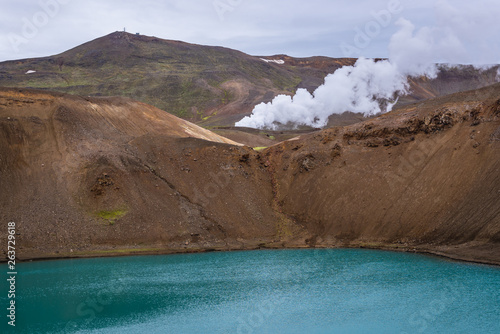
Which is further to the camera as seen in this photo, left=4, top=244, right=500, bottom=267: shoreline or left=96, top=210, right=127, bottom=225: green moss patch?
left=96, top=210, right=127, bottom=225: green moss patch

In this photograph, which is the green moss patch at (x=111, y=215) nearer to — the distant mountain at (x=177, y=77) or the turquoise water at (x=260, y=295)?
the turquoise water at (x=260, y=295)

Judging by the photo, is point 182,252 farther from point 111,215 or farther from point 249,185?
point 249,185

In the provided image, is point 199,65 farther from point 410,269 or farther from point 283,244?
point 410,269

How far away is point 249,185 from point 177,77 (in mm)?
102909

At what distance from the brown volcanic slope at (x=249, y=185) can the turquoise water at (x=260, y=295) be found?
332 cm

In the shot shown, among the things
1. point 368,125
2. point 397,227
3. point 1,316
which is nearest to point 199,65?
point 368,125

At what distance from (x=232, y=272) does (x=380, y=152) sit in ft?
71.2

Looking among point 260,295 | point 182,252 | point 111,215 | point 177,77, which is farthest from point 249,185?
point 177,77

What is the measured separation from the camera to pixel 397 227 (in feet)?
137

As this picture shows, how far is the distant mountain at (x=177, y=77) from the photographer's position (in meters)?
134

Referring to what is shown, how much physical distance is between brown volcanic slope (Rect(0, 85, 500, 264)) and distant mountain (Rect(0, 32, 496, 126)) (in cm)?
6631

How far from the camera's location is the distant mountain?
134 m

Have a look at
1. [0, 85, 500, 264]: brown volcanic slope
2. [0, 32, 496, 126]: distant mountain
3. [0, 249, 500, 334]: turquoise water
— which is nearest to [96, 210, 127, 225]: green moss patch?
[0, 85, 500, 264]: brown volcanic slope

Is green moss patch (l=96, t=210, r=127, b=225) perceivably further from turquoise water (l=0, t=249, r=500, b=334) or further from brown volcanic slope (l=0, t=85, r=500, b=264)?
turquoise water (l=0, t=249, r=500, b=334)
